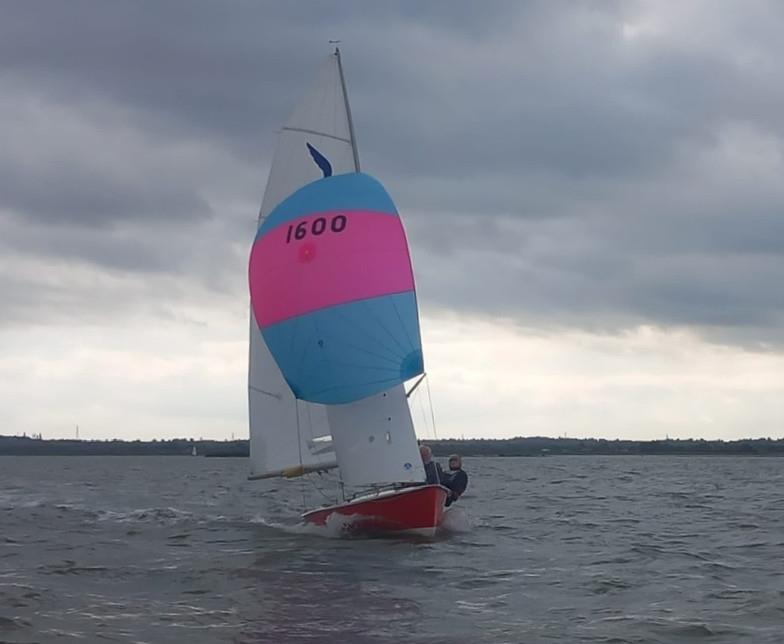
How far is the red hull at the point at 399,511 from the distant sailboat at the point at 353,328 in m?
0.02

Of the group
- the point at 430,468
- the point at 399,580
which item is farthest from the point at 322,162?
the point at 399,580

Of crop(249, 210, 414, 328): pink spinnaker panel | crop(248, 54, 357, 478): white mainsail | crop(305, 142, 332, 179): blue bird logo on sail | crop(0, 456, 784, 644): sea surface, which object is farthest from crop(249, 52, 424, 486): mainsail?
crop(0, 456, 784, 644): sea surface

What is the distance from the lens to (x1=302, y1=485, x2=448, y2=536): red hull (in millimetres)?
18172

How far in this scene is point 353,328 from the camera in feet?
59.0

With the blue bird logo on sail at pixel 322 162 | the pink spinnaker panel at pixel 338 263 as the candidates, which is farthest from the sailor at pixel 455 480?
the blue bird logo on sail at pixel 322 162

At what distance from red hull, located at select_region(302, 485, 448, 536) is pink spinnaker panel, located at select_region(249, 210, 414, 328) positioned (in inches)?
130

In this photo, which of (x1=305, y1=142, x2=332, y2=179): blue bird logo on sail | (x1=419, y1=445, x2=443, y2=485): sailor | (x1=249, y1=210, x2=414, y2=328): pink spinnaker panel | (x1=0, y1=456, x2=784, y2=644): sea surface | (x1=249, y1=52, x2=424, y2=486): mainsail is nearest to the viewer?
(x1=0, y1=456, x2=784, y2=644): sea surface

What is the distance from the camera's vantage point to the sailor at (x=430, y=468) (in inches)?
772

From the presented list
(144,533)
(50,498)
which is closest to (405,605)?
(144,533)

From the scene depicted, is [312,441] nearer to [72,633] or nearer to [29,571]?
[29,571]

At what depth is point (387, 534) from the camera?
18.6 meters

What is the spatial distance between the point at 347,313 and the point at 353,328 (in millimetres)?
267

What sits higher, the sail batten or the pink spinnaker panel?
the sail batten

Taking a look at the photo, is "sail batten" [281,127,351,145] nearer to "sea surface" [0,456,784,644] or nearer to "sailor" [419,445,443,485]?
"sailor" [419,445,443,485]
